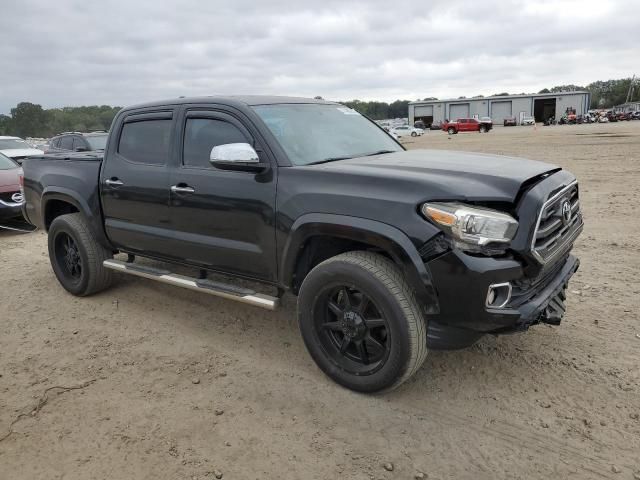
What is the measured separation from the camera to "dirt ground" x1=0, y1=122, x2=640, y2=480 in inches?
108

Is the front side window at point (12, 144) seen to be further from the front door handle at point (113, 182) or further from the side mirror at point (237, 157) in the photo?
the side mirror at point (237, 157)

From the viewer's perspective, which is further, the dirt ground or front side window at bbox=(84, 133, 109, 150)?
front side window at bbox=(84, 133, 109, 150)

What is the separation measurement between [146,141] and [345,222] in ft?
7.66

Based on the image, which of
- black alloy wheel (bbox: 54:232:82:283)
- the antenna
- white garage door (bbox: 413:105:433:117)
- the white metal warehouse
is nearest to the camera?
black alloy wheel (bbox: 54:232:82:283)

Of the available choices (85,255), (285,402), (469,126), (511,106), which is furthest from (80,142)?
(511,106)

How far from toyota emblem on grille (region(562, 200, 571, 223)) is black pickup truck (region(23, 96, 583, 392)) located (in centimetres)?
4

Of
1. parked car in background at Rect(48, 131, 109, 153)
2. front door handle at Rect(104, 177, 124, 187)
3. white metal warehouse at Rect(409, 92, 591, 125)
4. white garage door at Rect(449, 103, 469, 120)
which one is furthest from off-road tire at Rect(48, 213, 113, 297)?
white garage door at Rect(449, 103, 469, 120)

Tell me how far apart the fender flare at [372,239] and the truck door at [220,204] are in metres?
0.22

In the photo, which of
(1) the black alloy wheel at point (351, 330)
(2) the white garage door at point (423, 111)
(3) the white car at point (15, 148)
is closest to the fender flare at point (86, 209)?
(1) the black alloy wheel at point (351, 330)

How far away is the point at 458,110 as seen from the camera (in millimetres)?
78938

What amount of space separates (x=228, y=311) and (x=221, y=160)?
70.5 inches

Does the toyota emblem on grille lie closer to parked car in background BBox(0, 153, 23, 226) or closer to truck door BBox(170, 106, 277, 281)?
truck door BBox(170, 106, 277, 281)

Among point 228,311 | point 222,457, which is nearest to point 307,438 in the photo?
point 222,457

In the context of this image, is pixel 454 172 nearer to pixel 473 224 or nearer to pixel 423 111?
pixel 473 224
